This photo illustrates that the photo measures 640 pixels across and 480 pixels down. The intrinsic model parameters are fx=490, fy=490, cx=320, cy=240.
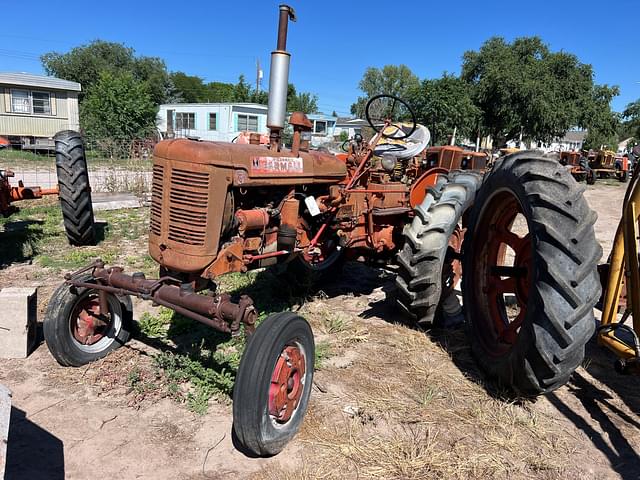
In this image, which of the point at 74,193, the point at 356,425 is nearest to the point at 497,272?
the point at 356,425

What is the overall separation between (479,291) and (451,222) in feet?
1.87

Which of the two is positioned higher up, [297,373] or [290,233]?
[290,233]

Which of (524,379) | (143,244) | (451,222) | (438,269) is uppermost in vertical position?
(451,222)

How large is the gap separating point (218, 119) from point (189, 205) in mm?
27451

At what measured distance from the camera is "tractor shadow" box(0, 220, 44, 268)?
5.82m

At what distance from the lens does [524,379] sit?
2.77m

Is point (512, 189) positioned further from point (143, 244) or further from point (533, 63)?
point (533, 63)

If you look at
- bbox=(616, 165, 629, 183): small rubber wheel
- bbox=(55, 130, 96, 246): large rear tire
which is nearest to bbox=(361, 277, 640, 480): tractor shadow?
bbox=(55, 130, 96, 246): large rear tire

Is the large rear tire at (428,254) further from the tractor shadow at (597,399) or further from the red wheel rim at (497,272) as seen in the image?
the tractor shadow at (597,399)

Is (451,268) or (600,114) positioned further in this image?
(600,114)

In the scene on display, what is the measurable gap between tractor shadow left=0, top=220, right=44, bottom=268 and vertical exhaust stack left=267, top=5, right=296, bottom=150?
155 inches

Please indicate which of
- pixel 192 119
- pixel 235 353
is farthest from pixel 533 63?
pixel 235 353

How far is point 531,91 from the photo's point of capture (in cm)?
2983

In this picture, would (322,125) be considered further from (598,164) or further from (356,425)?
(356,425)
